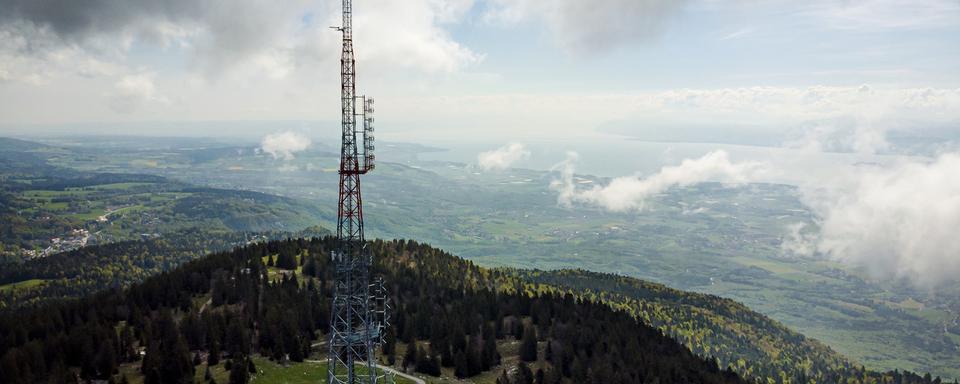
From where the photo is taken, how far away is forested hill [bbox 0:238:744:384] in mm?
74188

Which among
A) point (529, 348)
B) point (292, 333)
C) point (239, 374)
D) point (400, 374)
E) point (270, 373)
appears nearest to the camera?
point (239, 374)

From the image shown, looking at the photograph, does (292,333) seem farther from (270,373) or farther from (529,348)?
(529,348)

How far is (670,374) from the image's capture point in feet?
279

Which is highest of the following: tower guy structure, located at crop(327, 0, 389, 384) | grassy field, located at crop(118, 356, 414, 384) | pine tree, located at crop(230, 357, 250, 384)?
tower guy structure, located at crop(327, 0, 389, 384)

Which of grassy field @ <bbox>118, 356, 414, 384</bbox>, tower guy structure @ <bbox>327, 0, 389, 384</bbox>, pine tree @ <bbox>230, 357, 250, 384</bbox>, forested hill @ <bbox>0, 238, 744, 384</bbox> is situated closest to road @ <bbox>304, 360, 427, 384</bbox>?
grassy field @ <bbox>118, 356, 414, 384</bbox>

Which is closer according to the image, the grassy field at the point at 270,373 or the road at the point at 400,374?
the grassy field at the point at 270,373

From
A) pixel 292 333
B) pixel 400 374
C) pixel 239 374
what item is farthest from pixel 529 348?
pixel 239 374

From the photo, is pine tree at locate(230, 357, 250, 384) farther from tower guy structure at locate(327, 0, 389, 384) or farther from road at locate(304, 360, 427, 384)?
tower guy structure at locate(327, 0, 389, 384)

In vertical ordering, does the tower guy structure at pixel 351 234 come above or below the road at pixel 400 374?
above

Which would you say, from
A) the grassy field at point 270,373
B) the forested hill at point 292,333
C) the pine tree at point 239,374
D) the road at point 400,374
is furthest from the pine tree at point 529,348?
the pine tree at point 239,374

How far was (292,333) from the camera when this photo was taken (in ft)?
275

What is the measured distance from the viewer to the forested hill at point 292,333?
74.2 meters

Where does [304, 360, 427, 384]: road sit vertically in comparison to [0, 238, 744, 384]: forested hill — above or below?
below

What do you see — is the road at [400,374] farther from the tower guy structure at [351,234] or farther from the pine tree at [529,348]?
the tower guy structure at [351,234]
